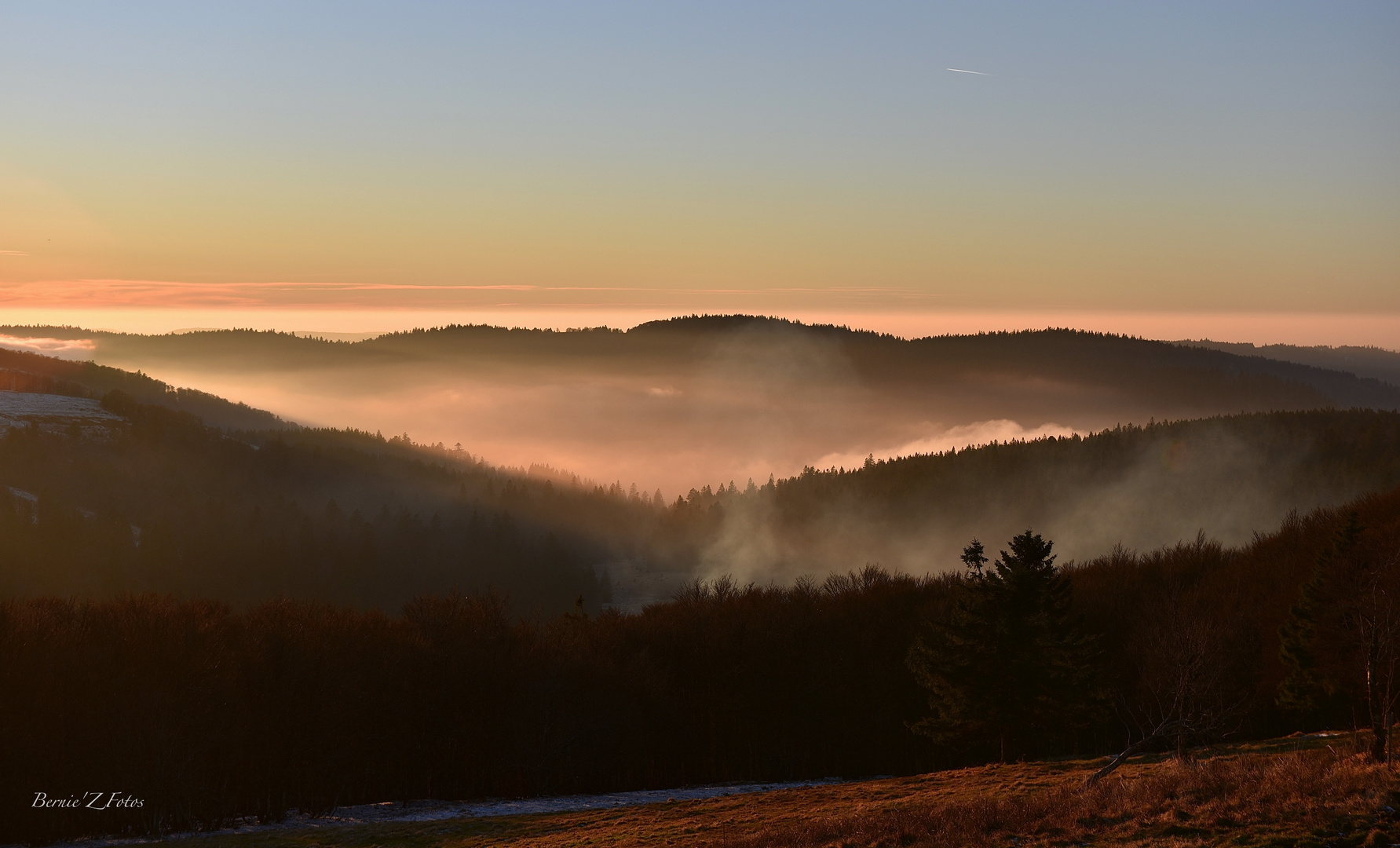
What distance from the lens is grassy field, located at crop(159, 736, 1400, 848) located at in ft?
80.7

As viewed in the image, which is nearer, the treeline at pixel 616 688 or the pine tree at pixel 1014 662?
the treeline at pixel 616 688

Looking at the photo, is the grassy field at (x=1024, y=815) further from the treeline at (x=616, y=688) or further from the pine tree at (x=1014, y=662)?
the pine tree at (x=1014, y=662)

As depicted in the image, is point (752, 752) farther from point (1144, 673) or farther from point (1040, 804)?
point (1040, 804)

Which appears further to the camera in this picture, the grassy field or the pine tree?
the pine tree

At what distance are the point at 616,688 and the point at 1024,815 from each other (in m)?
54.7

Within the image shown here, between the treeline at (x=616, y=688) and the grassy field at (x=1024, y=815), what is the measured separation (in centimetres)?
555

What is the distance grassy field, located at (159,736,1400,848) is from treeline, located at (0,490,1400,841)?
18.2ft

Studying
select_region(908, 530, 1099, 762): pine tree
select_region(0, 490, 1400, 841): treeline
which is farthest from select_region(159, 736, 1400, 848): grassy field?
select_region(908, 530, 1099, 762): pine tree

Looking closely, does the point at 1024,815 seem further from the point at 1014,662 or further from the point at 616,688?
the point at 616,688

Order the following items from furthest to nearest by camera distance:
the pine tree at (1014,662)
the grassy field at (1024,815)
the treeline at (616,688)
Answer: the pine tree at (1014,662) → the treeline at (616,688) → the grassy field at (1024,815)

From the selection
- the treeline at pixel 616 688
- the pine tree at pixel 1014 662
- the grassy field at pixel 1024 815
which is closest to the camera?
the grassy field at pixel 1024 815

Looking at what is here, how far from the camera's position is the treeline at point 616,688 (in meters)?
59.1

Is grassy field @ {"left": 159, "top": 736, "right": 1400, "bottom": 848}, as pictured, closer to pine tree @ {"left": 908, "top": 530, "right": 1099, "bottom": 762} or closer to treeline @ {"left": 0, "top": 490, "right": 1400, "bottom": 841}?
treeline @ {"left": 0, "top": 490, "right": 1400, "bottom": 841}

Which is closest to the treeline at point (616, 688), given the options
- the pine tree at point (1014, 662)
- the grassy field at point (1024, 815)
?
the pine tree at point (1014, 662)
